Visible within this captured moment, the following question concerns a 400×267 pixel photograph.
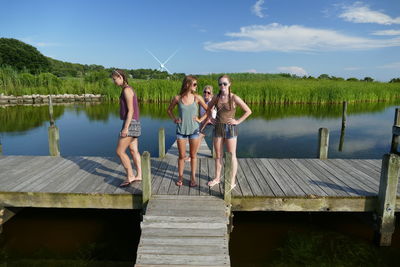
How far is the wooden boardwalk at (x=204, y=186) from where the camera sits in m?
4.56

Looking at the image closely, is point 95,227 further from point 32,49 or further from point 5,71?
point 32,49

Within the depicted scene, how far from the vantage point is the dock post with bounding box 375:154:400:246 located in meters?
4.20

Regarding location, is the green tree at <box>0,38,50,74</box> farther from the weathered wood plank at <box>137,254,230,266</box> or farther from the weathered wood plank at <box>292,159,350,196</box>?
the weathered wood plank at <box>137,254,230,266</box>

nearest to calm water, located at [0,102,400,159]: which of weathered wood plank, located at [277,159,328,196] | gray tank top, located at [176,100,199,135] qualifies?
weathered wood plank, located at [277,159,328,196]

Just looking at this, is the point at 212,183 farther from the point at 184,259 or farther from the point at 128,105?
the point at 128,105

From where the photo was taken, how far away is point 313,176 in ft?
18.0

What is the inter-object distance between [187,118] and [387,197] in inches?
136

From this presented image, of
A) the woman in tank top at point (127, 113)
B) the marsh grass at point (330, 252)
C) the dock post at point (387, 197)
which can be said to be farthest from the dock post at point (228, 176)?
the dock post at point (387, 197)

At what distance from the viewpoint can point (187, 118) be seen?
4117 mm

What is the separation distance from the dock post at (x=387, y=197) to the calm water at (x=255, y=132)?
238 inches

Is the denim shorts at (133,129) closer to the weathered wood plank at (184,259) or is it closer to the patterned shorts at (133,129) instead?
the patterned shorts at (133,129)

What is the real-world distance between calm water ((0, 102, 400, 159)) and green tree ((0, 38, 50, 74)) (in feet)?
177

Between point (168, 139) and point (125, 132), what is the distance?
9280 mm

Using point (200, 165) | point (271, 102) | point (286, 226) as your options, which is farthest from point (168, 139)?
point (271, 102)
